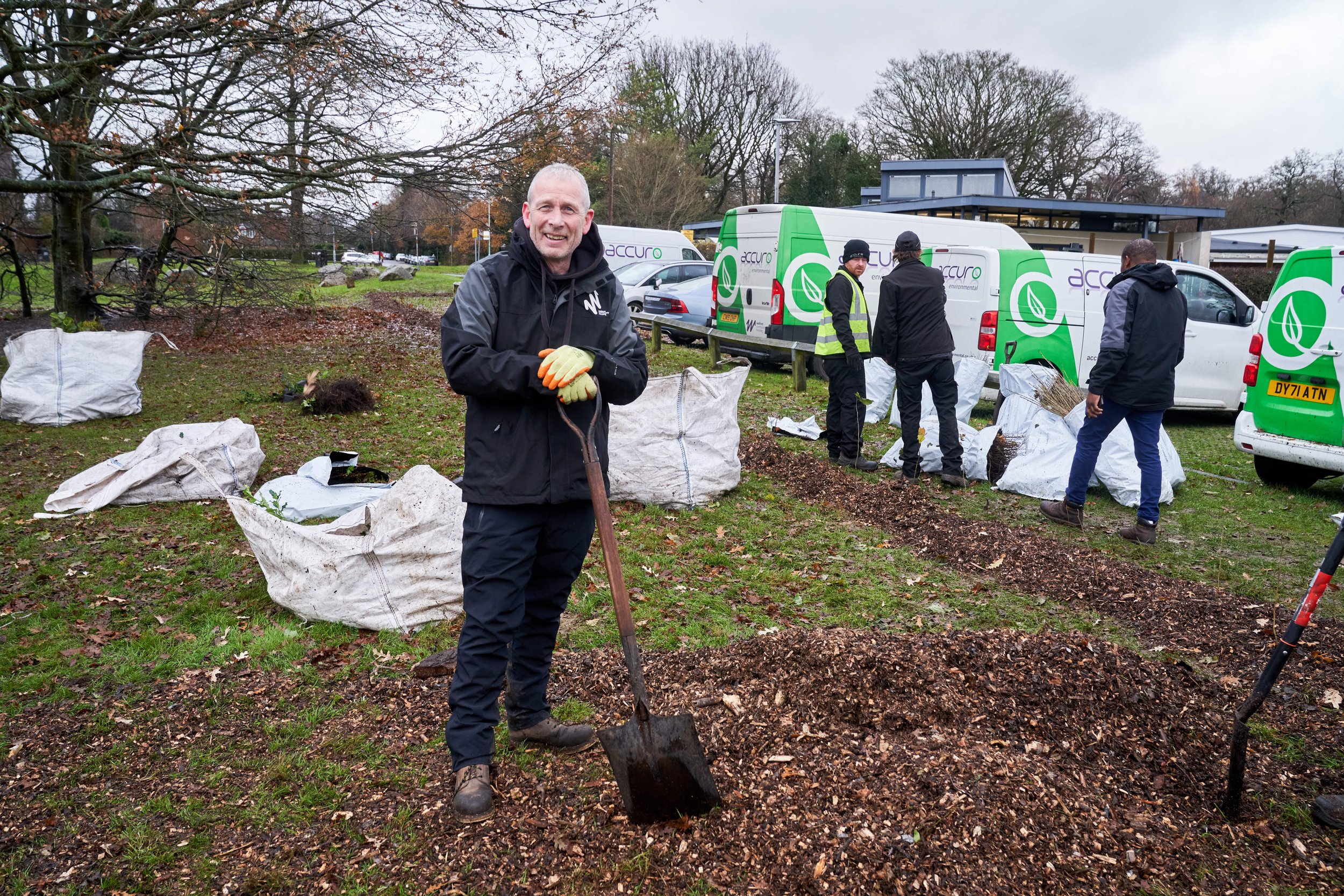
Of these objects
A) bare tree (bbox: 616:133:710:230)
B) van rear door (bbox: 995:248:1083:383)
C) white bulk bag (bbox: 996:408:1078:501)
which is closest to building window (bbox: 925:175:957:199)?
bare tree (bbox: 616:133:710:230)

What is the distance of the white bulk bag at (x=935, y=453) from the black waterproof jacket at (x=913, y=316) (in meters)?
0.68

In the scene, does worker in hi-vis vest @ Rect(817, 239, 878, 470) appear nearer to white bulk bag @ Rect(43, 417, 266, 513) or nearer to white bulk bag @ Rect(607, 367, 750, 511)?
white bulk bag @ Rect(607, 367, 750, 511)

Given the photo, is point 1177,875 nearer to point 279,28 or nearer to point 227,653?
point 227,653

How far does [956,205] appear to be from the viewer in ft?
95.9

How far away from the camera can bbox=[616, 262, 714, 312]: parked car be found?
58.3ft

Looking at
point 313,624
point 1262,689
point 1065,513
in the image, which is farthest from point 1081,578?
point 313,624

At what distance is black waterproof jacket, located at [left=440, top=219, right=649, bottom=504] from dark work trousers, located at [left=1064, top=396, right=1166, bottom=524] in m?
4.61

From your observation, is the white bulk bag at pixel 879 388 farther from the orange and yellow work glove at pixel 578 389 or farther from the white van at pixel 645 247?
the white van at pixel 645 247

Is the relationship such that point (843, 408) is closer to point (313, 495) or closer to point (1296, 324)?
point (1296, 324)

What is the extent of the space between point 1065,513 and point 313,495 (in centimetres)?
533

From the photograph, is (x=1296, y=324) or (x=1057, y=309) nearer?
(x=1296, y=324)

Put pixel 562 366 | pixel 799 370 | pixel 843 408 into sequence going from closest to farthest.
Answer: pixel 562 366 → pixel 843 408 → pixel 799 370

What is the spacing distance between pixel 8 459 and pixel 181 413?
2195 mm

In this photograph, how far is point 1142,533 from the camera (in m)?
6.07
